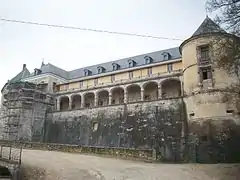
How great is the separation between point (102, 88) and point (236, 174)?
68.1ft

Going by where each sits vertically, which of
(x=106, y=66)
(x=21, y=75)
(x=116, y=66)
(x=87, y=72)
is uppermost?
(x=106, y=66)

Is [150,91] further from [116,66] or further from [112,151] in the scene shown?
[112,151]

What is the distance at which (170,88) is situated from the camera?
29969 mm

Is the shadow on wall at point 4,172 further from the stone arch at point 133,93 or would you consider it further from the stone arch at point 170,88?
the stone arch at point 133,93

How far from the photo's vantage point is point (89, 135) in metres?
27.5

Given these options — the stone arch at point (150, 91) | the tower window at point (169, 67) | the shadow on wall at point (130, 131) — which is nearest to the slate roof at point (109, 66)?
the tower window at point (169, 67)

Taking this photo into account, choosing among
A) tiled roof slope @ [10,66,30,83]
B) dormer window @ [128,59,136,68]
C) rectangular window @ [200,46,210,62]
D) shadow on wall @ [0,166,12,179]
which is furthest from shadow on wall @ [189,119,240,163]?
tiled roof slope @ [10,66,30,83]

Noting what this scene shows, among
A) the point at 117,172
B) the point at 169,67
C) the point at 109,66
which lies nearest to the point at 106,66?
the point at 109,66

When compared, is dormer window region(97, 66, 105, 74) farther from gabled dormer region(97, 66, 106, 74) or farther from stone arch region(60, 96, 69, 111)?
stone arch region(60, 96, 69, 111)

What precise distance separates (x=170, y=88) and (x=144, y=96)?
114 inches

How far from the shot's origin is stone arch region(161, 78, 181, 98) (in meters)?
29.1

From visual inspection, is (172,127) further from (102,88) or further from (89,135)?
(102,88)

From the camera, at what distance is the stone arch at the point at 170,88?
2912 centimetres

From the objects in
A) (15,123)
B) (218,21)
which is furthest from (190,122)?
(15,123)
